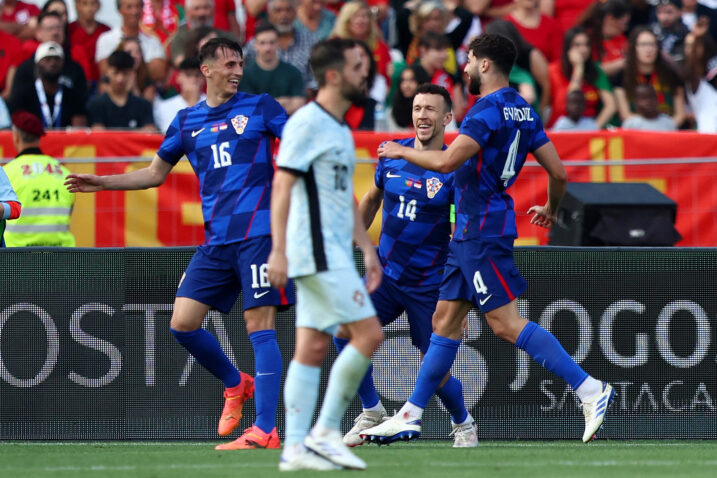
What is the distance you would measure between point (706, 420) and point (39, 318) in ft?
14.6

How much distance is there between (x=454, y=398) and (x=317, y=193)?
246 cm

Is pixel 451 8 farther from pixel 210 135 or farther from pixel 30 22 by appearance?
pixel 210 135

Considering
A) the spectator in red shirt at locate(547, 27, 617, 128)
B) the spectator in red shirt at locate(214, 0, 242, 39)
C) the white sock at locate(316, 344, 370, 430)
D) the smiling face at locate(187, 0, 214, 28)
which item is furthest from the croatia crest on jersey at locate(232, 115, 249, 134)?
the spectator in red shirt at locate(214, 0, 242, 39)

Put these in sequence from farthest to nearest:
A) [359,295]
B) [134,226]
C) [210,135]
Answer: [134,226] → [210,135] → [359,295]

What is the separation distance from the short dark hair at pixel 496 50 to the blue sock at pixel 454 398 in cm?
191

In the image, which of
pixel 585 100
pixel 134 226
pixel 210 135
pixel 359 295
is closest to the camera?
pixel 359 295

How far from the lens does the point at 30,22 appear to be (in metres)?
15.0

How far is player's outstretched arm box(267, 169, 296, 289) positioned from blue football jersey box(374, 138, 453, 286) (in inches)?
84.5

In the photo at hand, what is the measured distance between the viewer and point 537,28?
15.2 metres

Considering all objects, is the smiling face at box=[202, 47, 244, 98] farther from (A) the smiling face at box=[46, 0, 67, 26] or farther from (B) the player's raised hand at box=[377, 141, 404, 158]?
(A) the smiling face at box=[46, 0, 67, 26]

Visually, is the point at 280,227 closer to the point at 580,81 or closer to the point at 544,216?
the point at 544,216

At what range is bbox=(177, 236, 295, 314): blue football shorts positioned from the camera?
7.53 metres

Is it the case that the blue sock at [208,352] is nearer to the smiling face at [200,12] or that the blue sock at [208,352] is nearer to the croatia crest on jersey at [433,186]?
the croatia crest on jersey at [433,186]

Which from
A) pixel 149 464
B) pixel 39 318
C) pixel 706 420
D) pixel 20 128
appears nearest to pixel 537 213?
pixel 706 420
